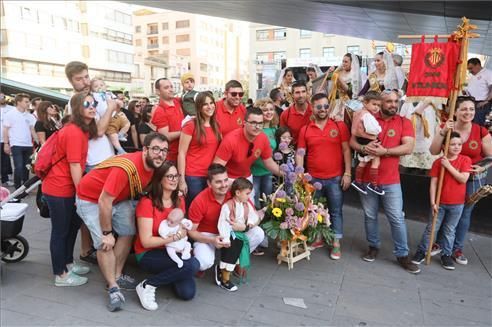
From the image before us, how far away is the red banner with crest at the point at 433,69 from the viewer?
407 cm

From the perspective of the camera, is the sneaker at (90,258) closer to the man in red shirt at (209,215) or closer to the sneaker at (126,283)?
the sneaker at (126,283)

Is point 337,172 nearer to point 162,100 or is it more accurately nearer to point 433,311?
point 433,311

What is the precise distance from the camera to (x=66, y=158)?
133 inches

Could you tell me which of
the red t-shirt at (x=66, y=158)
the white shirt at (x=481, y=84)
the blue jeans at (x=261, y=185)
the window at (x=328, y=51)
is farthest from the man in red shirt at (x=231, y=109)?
the window at (x=328, y=51)

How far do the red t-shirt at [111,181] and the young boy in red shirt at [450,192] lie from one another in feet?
9.75

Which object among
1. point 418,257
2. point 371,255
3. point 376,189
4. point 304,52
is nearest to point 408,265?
point 418,257

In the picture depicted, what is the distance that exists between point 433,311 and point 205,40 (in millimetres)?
83812

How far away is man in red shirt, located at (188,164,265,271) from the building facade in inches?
1113

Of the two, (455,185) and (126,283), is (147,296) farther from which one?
(455,185)

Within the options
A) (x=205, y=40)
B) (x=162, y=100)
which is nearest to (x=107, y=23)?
(x=205, y=40)

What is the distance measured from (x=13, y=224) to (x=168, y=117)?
192cm

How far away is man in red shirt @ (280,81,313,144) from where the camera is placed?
15.7ft

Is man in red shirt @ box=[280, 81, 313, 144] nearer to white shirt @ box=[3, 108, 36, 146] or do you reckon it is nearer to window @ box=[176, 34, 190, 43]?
white shirt @ box=[3, 108, 36, 146]

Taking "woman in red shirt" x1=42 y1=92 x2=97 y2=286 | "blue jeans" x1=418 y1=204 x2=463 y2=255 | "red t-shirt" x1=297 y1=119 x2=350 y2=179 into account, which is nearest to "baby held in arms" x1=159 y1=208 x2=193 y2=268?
"woman in red shirt" x1=42 y1=92 x2=97 y2=286
